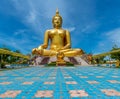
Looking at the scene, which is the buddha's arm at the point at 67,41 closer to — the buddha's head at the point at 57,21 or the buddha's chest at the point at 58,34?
the buddha's chest at the point at 58,34

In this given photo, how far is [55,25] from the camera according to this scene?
2439cm

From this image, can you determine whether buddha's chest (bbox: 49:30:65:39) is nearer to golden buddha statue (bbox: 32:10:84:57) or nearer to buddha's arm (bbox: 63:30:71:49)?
golden buddha statue (bbox: 32:10:84:57)

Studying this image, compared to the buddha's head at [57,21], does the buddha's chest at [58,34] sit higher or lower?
lower

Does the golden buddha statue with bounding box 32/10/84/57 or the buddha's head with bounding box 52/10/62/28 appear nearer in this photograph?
the golden buddha statue with bounding box 32/10/84/57

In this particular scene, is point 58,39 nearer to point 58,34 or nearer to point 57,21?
point 58,34

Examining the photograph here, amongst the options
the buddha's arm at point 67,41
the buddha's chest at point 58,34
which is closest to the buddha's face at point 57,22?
the buddha's chest at point 58,34

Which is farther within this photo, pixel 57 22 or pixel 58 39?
pixel 57 22

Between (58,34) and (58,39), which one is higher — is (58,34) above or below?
above

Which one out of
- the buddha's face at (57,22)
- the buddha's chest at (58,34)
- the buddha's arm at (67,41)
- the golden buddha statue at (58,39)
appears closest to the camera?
the golden buddha statue at (58,39)

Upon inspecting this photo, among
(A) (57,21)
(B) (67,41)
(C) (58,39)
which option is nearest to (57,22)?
(A) (57,21)

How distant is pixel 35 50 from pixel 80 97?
1913 cm

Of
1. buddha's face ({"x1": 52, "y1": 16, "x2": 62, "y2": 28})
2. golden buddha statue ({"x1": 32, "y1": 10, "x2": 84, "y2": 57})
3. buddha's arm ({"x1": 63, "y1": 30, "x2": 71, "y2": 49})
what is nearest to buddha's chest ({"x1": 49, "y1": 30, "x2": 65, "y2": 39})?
golden buddha statue ({"x1": 32, "y1": 10, "x2": 84, "y2": 57})

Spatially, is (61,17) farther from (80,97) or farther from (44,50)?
(80,97)

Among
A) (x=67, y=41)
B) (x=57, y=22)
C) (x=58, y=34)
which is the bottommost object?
(x=67, y=41)
